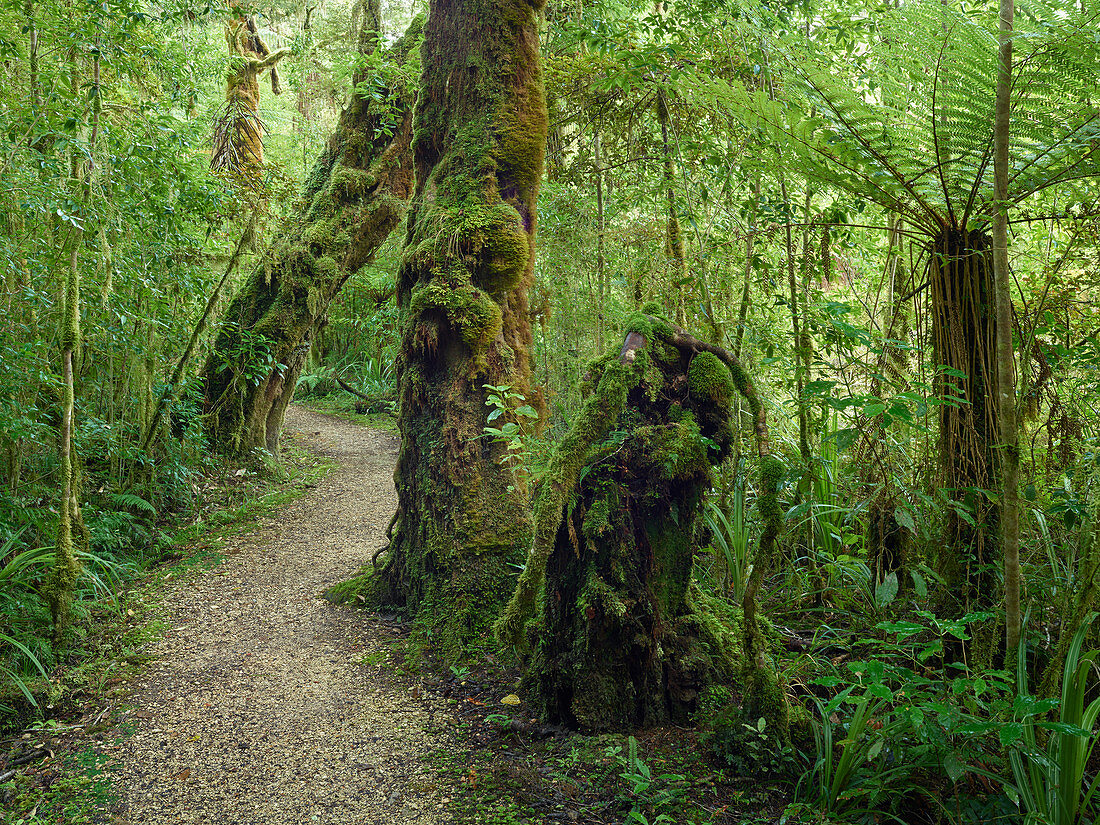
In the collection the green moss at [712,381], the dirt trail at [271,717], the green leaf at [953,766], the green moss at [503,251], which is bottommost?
the dirt trail at [271,717]

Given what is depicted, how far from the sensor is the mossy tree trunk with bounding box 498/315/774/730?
2.98 metres

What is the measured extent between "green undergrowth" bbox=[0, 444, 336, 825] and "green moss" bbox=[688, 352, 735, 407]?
3.21 m

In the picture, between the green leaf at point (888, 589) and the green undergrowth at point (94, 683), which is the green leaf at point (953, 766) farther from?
the green undergrowth at point (94, 683)

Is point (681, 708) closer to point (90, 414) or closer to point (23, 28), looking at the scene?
point (90, 414)

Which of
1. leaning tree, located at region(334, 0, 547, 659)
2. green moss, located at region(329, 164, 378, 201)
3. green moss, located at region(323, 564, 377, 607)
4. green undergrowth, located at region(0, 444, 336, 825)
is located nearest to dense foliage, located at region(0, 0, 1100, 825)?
green undergrowth, located at region(0, 444, 336, 825)

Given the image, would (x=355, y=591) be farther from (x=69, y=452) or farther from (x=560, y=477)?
(x=560, y=477)

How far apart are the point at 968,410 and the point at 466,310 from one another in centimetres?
286

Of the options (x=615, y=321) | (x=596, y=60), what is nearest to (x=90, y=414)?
(x=615, y=321)

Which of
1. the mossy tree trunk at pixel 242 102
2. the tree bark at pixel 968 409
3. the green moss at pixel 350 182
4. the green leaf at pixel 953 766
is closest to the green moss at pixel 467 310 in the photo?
the tree bark at pixel 968 409

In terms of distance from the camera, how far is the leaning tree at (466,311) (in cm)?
426

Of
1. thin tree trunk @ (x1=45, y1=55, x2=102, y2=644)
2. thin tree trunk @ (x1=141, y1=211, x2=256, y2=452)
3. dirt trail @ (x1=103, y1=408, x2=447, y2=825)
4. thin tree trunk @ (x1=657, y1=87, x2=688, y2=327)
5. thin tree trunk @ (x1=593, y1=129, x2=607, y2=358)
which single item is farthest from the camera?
thin tree trunk @ (x1=141, y1=211, x2=256, y2=452)

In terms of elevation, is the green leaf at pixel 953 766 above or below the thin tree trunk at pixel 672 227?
below

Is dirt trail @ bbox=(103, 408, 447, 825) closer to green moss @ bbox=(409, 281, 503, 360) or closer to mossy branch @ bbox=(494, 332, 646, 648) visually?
mossy branch @ bbox=(494, 332, 646, 648)

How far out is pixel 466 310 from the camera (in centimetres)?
437
